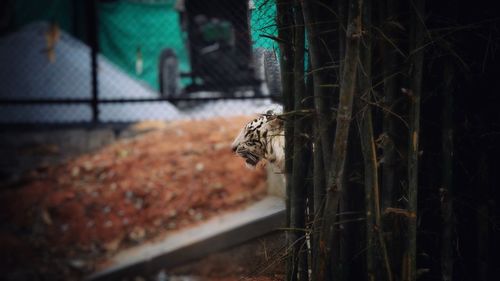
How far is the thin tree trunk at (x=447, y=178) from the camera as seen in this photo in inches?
57.1

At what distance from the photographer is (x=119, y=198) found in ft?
18.7

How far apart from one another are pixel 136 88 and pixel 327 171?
7485 millimetres

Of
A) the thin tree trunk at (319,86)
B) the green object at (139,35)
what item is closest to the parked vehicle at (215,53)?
the green object at (139,35)

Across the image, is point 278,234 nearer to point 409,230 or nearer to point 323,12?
point 409,230

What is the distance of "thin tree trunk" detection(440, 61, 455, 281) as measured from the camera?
4.76ft

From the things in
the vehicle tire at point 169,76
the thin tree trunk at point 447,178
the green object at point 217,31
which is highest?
the green object at point 217,31

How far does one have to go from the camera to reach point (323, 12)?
148 cm

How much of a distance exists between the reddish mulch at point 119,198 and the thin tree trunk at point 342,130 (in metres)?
3.72

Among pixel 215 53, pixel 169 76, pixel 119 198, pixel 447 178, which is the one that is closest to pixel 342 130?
pixel 447 178

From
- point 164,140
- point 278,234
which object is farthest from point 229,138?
point 278,234

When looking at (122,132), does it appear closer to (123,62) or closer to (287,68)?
(123,62)

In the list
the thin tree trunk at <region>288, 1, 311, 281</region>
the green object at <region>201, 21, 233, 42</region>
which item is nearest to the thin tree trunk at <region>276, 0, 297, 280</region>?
the thin tree trunk at <region>288, 1, 311, 281</region>

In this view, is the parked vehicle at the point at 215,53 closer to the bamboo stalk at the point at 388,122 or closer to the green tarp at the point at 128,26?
the green tarp at the point at 128,26

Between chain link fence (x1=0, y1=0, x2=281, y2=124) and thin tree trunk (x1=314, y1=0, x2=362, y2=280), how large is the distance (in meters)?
4.45
